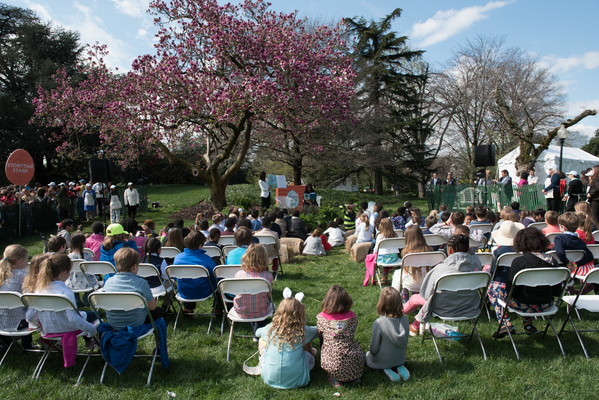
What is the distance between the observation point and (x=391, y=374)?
10.9ft

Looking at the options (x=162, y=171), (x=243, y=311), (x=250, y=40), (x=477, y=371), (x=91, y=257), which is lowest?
(x=477, y=371)

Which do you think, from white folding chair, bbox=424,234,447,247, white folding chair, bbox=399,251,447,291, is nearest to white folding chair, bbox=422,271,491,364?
white folding chair, bbox=399,251,447,291

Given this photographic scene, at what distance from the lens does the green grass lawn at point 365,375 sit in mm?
3131

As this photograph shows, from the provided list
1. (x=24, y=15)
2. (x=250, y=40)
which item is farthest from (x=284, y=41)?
(x=24, y=15)

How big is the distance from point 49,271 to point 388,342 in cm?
308

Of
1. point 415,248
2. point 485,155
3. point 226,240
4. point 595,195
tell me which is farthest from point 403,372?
point 485,155

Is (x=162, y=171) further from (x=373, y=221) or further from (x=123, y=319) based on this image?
(x=123, y=319)

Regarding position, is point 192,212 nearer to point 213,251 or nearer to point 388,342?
point 213,251

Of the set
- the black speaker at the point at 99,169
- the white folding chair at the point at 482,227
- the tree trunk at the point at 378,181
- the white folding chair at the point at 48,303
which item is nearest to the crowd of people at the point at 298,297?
the white folding chair at the point at 48,303

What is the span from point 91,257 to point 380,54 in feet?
80.1

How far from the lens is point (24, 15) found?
1097 inches

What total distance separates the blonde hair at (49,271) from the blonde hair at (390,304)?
2.91 meters

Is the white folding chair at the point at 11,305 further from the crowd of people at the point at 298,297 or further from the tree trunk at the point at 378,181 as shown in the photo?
the tree trunk at the point at 378,181

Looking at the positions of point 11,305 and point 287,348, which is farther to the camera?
point 11,305
